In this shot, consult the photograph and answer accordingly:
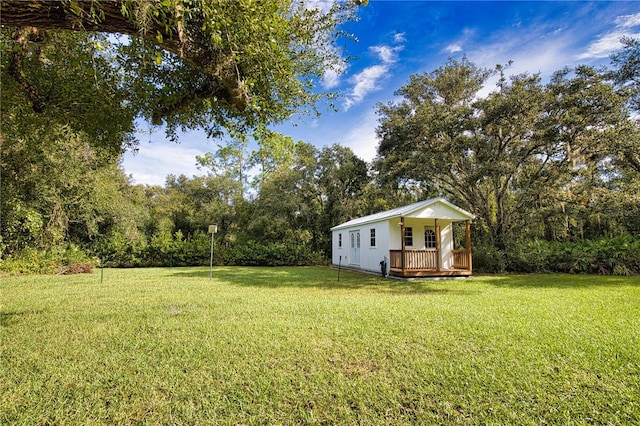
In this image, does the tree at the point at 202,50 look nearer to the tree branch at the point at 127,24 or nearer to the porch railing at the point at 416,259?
the tree branch at the point at 127,24

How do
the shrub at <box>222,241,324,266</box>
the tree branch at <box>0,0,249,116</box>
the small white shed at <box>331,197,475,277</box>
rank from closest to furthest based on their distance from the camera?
the tree branch at <box>0,0,249,116</box> → the small white shed at <box>331,197,475,277</box> → the shrub at <box>222,241,324,266</box>

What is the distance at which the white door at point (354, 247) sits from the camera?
50.9ft

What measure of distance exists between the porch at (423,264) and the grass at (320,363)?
496 cm

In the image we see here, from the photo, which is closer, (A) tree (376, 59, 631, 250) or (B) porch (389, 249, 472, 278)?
(B) porch (389, 249, 472, 278)

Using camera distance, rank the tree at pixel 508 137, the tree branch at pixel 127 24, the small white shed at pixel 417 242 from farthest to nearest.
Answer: the tree at pixel 508 137 < the small white shed at pixel 417 242 < the tree branch at pixel 127 24

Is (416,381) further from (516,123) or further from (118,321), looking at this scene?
(516,123)

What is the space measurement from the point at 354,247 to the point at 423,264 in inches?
194

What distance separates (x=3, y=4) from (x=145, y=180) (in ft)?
93.4

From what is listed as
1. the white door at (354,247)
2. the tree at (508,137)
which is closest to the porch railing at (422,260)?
the white door at (354,247)

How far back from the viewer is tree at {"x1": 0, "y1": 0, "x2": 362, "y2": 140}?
232 centimetres

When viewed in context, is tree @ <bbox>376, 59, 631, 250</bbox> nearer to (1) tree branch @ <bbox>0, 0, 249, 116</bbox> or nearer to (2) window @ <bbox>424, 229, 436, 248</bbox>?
(2) window @ <bbox>424, 229, 436, 248</bbox>

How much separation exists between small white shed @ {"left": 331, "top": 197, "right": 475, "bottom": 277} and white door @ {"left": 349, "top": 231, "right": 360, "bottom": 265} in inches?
15.7

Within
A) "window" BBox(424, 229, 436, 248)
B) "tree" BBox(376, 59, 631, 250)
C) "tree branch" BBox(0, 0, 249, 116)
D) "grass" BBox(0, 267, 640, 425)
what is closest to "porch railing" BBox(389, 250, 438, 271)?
"window" BBox(424, 229, 436, 248)

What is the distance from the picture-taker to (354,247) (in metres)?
16.0
